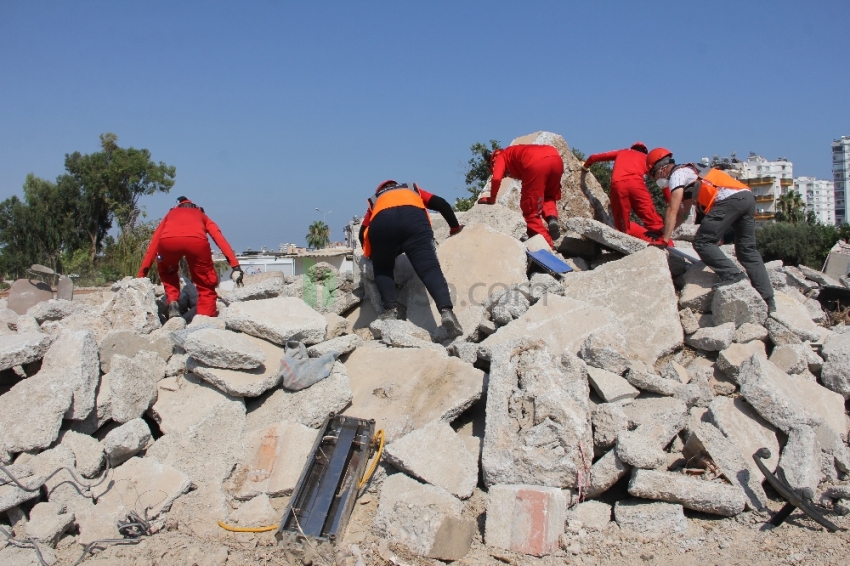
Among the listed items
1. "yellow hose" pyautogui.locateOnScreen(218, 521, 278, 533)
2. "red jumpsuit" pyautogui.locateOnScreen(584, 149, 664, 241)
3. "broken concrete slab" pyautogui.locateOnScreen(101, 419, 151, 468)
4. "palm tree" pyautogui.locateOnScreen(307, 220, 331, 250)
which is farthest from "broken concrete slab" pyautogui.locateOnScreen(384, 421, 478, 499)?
"palm tree" pyautogui.locateOnScreen(307, 220, 331, 250)

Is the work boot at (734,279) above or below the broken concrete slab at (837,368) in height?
above

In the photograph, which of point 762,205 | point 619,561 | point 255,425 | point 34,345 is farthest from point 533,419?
point 762,205

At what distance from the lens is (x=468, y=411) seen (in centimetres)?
405

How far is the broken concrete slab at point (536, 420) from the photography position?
3.16 m

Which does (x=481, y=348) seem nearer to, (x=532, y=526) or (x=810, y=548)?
(x=532, y=526)

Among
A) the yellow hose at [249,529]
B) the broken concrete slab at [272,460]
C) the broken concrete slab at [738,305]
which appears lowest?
the yellow hose at [249,529]

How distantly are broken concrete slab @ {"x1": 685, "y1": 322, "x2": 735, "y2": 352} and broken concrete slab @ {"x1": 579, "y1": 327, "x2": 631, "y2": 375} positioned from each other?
785mm

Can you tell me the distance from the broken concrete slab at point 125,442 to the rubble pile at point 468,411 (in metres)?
0.01

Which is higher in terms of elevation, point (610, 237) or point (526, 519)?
point (610, 237)

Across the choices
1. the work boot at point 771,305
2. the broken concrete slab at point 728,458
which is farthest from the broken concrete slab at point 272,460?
the work boot at point 771,305

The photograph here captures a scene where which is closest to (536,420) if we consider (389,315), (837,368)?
(389,315)

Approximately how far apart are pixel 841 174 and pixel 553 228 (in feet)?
320

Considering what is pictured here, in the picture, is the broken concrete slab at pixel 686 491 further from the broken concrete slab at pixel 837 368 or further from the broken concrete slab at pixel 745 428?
the broken concrete slab at pixel 837 368

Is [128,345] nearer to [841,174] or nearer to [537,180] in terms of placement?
[537,180]
